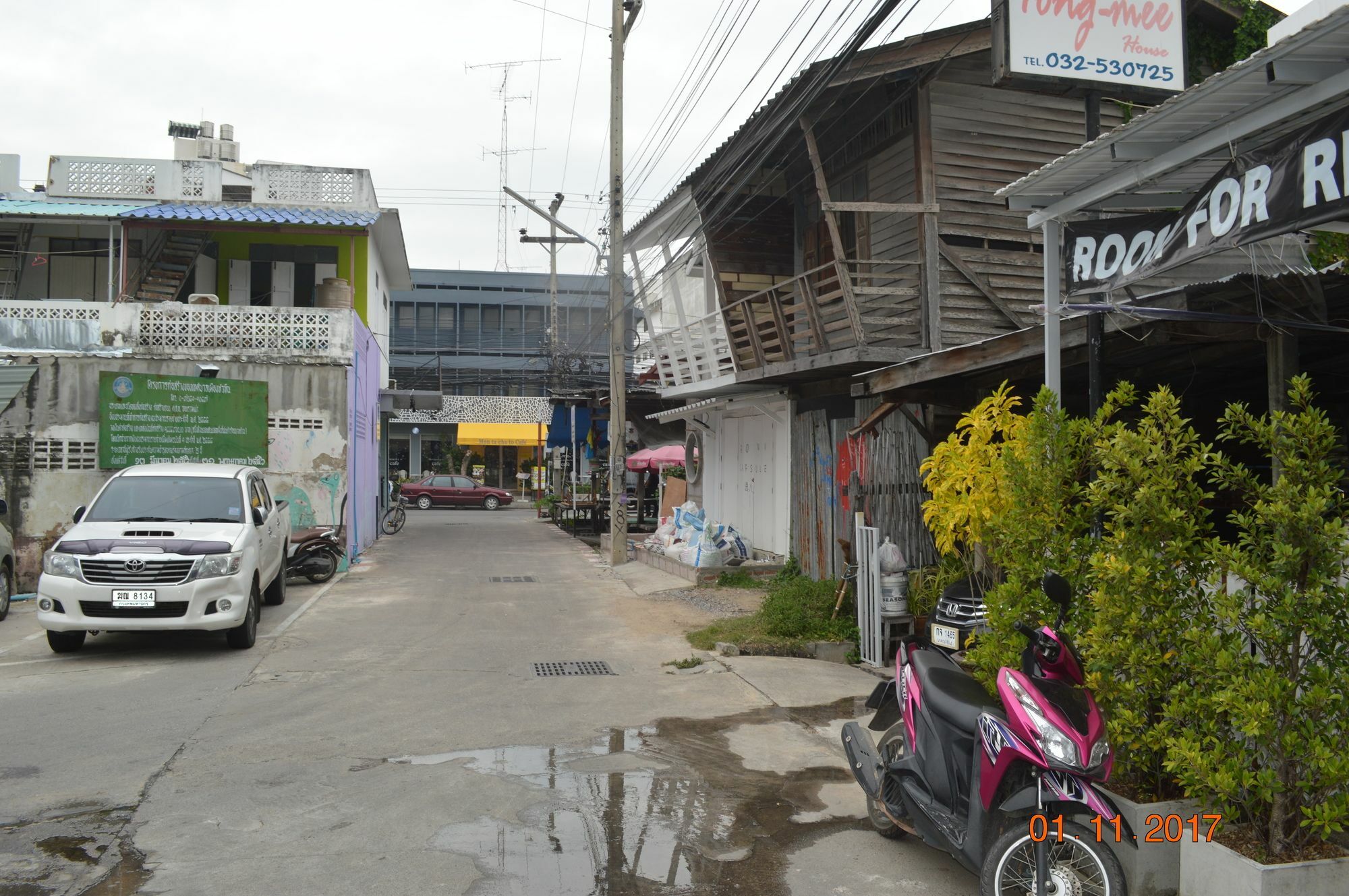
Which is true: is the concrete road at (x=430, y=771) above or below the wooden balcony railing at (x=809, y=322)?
below

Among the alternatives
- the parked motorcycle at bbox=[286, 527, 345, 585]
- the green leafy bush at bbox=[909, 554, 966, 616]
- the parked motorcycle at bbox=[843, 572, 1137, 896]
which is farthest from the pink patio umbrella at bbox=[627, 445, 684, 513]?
the parked motorcycle at bbox=[843, 572, 1137, 896]

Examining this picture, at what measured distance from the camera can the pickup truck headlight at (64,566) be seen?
8922 mm

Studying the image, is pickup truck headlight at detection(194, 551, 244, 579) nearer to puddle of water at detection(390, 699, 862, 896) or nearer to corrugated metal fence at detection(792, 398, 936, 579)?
puddle of water at detection(390, 699, 862, 896)

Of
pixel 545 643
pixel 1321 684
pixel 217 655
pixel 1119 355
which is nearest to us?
pixel 1321 684

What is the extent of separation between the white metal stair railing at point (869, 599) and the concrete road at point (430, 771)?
47 centimetres

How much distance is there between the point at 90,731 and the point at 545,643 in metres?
4.45

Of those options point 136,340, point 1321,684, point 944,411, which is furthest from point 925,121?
point 136,340

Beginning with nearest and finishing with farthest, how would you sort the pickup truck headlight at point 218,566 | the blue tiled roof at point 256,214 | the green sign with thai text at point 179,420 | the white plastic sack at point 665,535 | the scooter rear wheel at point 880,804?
the scooter rear wheel at point 880,804 < the pickup truck headlight at point 218,566 < the green sign with thai text at point 179,420 < the white plastic sack at point 665,535 < the blue tiled roof at point 256,214

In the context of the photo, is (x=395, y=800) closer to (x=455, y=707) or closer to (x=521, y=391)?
(x=455, y=707)

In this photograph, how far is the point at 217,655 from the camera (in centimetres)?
945

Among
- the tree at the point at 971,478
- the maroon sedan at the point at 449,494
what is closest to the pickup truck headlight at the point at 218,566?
the tree at the point at 971,478

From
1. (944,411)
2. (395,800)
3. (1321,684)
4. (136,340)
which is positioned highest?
(136,340)

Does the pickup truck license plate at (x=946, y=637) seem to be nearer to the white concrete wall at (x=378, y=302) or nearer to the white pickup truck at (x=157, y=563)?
the white pickup truck at (x=157, y=563)

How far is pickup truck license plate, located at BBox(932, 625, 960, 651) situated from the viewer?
7.45 m
